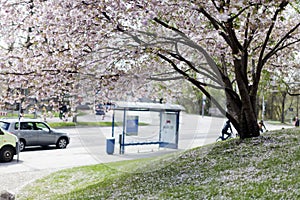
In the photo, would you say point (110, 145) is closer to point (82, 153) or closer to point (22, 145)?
point (82, 153)

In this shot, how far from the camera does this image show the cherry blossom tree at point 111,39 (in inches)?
240

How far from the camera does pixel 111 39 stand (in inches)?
264

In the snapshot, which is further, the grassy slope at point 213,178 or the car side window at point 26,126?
the car side window at point 26,126

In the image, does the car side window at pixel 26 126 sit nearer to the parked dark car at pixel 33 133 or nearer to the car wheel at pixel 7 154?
the parked dark car at pixel 33 133

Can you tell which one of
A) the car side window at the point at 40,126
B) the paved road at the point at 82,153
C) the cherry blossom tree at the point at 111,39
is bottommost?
the paved road at the point at 82,153

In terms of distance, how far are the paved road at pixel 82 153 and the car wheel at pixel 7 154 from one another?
0.23 m

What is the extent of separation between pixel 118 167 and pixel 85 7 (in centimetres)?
546

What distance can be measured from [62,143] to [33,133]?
5.43 feet

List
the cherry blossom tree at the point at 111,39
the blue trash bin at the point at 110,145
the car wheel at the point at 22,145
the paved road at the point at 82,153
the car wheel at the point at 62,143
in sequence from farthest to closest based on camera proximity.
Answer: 1. the car wheel at the point at 62,143
2. the blue trash bin at the point at 110,145
3. the car wheel at the point at 22,145
4. the paved road at the point at 82,153
5. the cherry blossom tree at the point at 111,39

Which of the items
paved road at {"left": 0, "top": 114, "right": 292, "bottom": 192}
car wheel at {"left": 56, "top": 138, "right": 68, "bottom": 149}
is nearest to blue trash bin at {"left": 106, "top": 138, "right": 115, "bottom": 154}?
paved road at {"left": 0, "top": 114, "right": 292, "bottom": 192}

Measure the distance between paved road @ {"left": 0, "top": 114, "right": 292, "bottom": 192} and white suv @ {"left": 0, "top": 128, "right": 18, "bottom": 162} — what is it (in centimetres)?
28

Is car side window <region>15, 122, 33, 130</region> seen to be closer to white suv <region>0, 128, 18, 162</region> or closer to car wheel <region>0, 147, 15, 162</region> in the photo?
white suv <region>0, 128, 18, 162</region>

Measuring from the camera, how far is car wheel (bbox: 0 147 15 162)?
1192 cm

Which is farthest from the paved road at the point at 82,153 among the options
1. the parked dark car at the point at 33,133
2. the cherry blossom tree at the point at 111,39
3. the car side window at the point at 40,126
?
the cherry blossom tree at the point at 111,39
